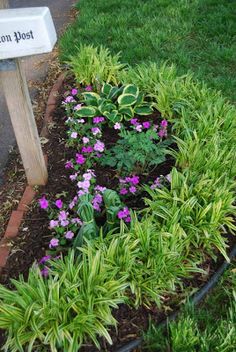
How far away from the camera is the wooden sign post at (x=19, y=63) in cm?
212

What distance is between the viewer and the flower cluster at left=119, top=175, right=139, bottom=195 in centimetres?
279

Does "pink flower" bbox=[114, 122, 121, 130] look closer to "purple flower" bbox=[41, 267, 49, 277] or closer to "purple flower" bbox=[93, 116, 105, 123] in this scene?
"purple flower" bbox=[93, 116, 105, 123]

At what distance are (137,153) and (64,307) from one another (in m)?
1.18

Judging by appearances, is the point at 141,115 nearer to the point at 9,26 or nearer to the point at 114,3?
the point at 9,26

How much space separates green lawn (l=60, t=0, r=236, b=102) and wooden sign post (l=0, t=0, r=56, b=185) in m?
2.02

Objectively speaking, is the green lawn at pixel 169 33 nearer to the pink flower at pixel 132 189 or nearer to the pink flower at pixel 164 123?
the pink flower at pixel 164 123

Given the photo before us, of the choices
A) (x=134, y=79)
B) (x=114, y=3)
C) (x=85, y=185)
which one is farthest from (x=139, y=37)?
(x=85, y=185)

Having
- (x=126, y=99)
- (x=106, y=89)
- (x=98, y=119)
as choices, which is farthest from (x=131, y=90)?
(x=98, y=119)

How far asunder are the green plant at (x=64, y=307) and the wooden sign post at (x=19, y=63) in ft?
2.84

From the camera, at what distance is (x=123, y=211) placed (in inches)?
102

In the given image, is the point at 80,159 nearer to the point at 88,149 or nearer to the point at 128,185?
the point at 88,149

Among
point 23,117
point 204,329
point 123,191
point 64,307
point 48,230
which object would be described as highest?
point 23,117

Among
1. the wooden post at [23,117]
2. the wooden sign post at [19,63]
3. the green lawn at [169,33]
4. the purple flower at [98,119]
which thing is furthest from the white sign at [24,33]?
the green lawn at [169,33]

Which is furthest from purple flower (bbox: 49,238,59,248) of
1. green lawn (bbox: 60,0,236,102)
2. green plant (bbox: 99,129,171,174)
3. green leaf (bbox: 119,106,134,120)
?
green lawn (bbox: 60,0,236,102)
